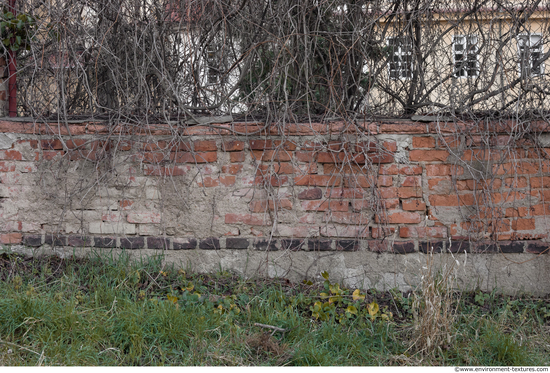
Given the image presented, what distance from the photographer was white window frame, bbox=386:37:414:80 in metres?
3.05

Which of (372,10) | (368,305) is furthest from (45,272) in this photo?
(372,10)

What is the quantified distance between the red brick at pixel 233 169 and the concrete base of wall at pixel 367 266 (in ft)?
1.85

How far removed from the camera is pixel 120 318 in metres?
2.16

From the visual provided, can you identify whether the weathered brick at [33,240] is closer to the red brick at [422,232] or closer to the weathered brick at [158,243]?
A: the weathered brick at [158,243]

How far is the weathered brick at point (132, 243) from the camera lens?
2875 millimetres

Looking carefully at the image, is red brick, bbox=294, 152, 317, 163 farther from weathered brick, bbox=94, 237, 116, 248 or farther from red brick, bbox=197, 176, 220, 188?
weathered brick, bbox=94, 237, 116, 248

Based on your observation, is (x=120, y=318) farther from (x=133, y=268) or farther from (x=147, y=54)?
(x=147, y=54)

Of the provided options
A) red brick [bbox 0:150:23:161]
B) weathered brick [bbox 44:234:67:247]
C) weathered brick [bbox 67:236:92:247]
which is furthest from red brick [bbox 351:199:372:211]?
red brick [bbox 0:150:23:161]

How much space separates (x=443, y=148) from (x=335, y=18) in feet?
4.00

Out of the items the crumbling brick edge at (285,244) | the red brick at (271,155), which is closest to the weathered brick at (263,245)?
the crumbling brick edge at (285,244)

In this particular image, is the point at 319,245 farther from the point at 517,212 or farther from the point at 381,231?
the point at 517,212

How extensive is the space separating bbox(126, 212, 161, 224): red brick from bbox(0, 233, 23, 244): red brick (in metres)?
0.82

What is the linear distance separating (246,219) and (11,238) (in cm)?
172

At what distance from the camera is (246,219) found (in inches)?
112
